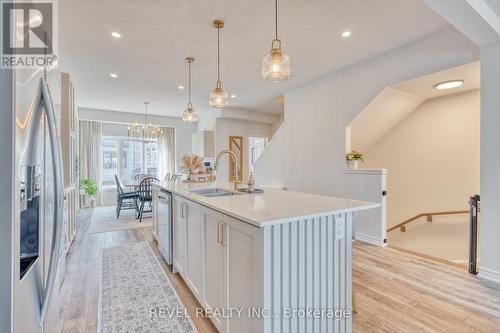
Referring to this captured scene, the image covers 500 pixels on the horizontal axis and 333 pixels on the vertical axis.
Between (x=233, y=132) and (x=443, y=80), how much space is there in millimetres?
5109

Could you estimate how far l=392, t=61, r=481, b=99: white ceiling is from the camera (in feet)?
9.51

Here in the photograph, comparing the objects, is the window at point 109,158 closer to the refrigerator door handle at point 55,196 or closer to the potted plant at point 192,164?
the potted plant at point 192,164

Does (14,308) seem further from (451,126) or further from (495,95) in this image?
(451,126)

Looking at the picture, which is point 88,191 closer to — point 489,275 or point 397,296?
point 397,296

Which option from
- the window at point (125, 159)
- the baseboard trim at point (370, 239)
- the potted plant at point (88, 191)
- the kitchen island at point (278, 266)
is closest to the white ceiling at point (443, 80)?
the baseboard trim at point (370, 239)

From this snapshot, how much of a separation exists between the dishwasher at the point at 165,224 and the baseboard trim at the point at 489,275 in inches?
132

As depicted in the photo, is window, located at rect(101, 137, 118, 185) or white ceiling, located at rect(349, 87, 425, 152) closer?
white ceiling, located at rect(349, 87, 425, 152)

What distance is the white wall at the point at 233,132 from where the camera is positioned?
23.1 ft

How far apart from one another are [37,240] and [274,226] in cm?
102

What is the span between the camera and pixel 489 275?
8.12 ft

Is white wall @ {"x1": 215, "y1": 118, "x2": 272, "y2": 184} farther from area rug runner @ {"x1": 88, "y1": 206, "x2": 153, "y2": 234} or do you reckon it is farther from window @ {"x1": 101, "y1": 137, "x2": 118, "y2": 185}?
window @ {"x1": 101, "y1": 137, "x2": 118, "y2": 185}

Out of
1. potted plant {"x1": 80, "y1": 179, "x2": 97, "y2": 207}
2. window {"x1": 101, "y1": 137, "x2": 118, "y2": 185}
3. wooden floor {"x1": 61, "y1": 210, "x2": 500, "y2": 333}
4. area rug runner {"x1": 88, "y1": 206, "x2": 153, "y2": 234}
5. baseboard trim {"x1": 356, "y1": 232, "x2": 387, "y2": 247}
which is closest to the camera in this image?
wooden floor {"x1": 61, "y1": 210, "x2": 500, "y2": 333}

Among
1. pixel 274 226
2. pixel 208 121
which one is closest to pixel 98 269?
pixel 274 226

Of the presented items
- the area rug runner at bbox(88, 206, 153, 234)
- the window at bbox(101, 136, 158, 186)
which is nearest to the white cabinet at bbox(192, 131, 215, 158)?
the window at bbox(101, 136, 158, 186)
